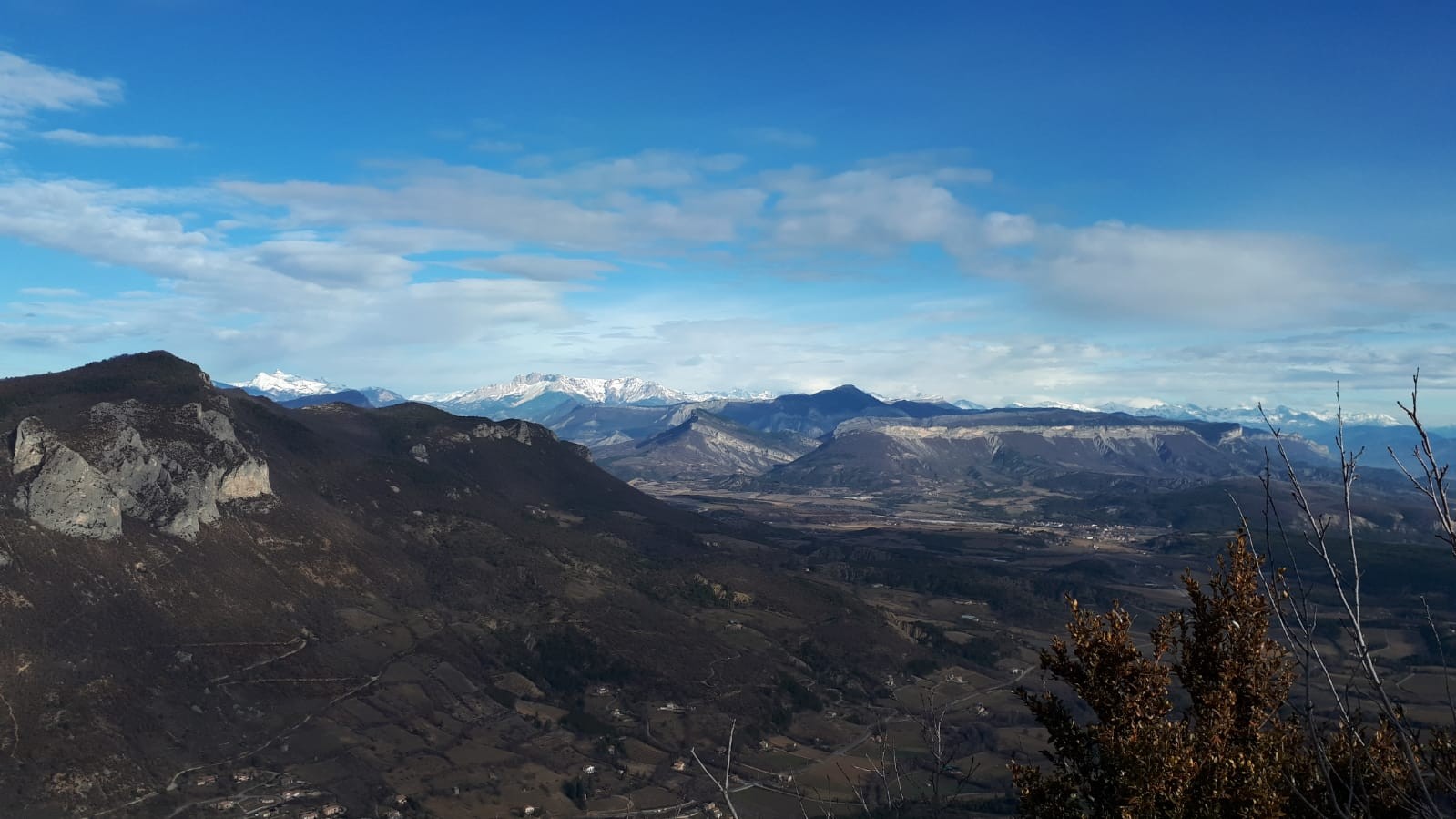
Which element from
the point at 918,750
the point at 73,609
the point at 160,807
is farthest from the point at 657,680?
the point at 73,609

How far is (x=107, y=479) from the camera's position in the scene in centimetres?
17825

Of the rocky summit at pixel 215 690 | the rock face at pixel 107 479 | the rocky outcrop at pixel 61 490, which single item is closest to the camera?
the rocky summit at pixel 215 690

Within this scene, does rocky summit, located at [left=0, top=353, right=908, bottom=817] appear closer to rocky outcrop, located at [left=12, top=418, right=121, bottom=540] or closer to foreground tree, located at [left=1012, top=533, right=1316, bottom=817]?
rocky outcrop, located at [left=12, top=418, right=121, bottom=540]

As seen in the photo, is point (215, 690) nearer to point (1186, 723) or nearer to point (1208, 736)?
point (1186, 723)

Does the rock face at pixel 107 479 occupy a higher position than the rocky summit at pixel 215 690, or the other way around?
the rock face at pixel 107 479

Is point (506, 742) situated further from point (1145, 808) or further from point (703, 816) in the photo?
point (1145, 808)

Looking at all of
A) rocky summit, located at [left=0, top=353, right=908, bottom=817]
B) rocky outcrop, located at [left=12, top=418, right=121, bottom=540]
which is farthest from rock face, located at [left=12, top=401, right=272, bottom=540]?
rocky summit, located at [left=0, top=353, right=908, bottom=817]

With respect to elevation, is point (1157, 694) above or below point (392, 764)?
above

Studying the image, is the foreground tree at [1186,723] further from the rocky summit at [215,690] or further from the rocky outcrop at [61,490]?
the rocky outcrop at [61,490]

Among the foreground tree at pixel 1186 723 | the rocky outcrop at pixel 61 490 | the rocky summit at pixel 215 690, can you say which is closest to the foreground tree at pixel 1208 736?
the foreground tree at pixel 1186 723

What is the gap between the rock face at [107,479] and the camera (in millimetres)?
165625

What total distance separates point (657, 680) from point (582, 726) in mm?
27807

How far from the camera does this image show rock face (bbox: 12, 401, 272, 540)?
16562 cm

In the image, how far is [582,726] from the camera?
571 feet
